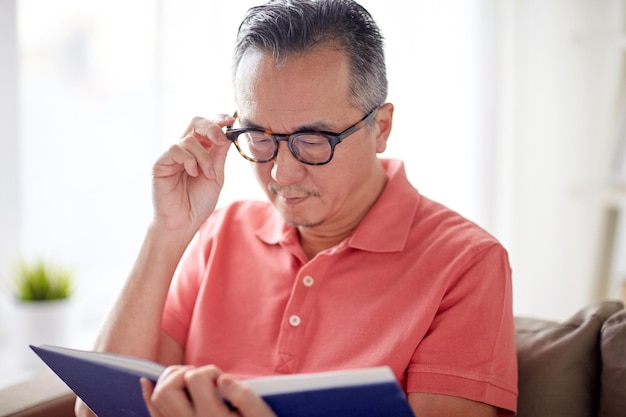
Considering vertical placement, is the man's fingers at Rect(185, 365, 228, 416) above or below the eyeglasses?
below

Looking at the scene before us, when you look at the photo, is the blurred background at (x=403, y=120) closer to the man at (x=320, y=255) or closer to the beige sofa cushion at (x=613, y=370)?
the man at (x=320, y=255)

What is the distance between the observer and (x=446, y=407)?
1.47m

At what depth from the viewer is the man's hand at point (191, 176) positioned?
5.51 ft

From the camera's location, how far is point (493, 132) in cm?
362

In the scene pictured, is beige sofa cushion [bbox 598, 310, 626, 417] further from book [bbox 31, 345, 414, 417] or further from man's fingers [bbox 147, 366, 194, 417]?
man's fingers [bbox 147, 366, 194, 417]

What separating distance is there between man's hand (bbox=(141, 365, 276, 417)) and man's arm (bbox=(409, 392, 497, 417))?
1.25 feet

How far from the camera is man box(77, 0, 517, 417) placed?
5.02 feet

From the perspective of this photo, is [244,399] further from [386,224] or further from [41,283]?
[41,283]

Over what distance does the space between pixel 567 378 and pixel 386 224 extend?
0.44 metres

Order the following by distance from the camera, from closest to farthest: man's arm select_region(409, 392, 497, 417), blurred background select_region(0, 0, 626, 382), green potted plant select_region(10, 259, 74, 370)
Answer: man's arm select_region(409, 392, 497, 417), green potted plant select_region(10, 259, 74, 370), blurred background select_region(0, 0, 626, 382)

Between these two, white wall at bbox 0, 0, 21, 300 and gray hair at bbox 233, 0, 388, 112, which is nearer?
gray hair at bbox 233, 0, 388, 112

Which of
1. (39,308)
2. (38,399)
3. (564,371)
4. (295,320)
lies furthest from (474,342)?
(39,308)

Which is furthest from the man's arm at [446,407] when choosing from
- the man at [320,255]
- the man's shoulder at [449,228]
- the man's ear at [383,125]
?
the man's ear at [383,125]

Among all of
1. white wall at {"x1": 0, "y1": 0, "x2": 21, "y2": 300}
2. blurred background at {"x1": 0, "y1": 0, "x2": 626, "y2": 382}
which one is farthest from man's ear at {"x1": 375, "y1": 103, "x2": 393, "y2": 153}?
white wall at {"x1": 0, "y1": 0, "x2": 21, "y2": 300}
